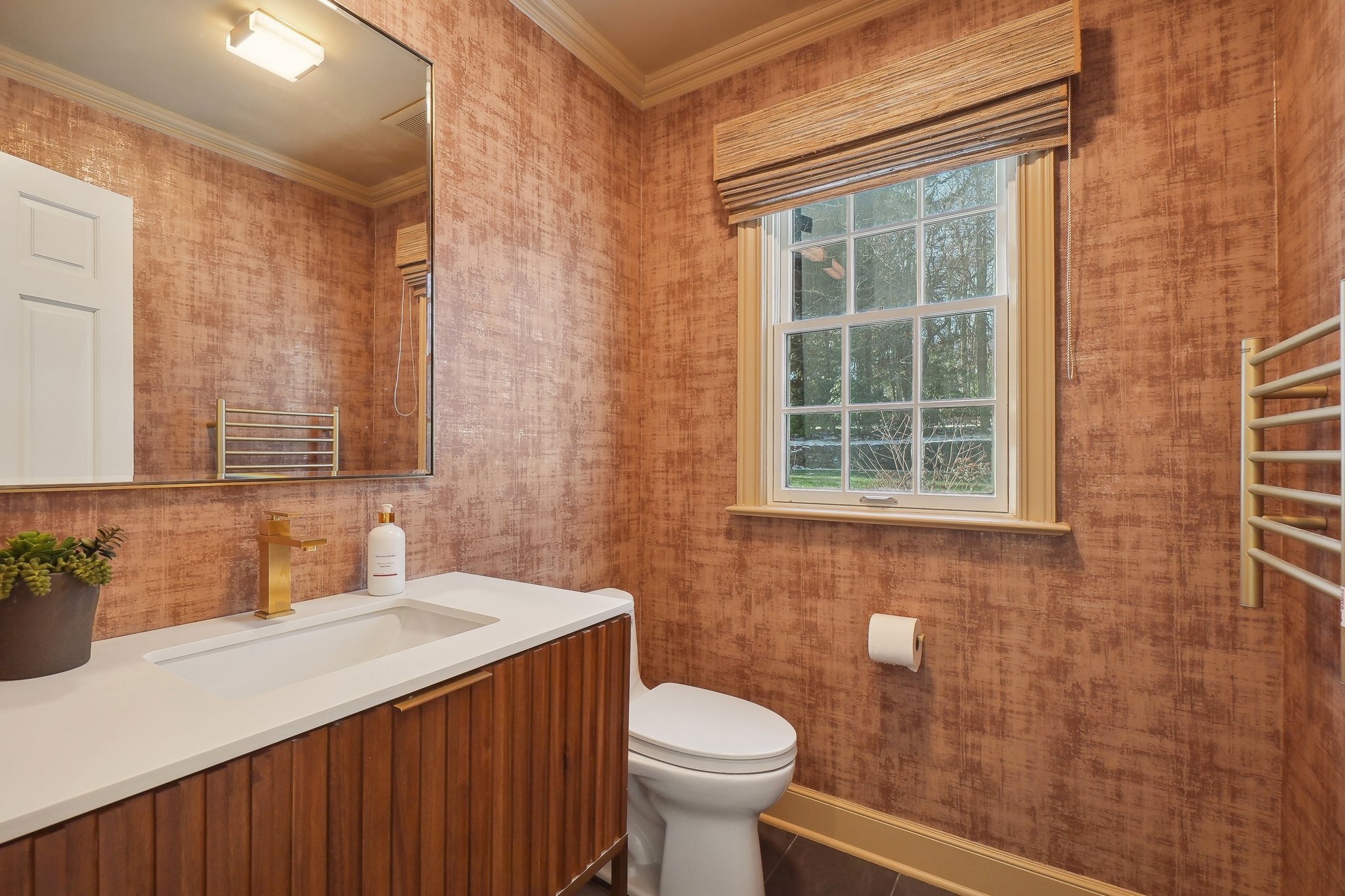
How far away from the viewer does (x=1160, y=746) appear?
1.49 metres

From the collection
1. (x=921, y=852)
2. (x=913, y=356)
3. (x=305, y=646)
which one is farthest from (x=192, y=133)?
(x=921, y=852)

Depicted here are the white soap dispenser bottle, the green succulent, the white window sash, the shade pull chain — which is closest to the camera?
the green succulent

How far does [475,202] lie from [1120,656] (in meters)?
2.05

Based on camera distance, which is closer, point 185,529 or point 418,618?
point 185,529

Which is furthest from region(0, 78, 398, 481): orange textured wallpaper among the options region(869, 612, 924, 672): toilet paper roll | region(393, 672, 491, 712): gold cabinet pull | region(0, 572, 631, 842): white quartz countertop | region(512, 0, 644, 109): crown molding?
region(869, 612, 924, 672): toilet paper roll

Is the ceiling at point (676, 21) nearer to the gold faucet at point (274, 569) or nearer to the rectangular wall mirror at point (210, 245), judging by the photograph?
the rectangular wall mirror at point (210, 245)

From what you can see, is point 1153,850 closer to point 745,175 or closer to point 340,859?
point 340,859

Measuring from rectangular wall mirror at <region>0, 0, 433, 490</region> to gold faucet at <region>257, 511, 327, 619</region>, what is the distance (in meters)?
0.12

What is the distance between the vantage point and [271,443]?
4.12 ft

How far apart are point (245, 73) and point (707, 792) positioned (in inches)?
72.5

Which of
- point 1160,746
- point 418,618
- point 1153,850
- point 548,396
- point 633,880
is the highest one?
point 548,396

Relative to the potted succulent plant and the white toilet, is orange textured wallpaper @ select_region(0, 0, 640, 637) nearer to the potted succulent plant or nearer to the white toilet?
the potted succulent plant

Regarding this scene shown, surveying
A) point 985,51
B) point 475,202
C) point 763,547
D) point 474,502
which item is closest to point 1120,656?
point 763,547

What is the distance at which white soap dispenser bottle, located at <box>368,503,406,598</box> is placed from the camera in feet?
4.48
